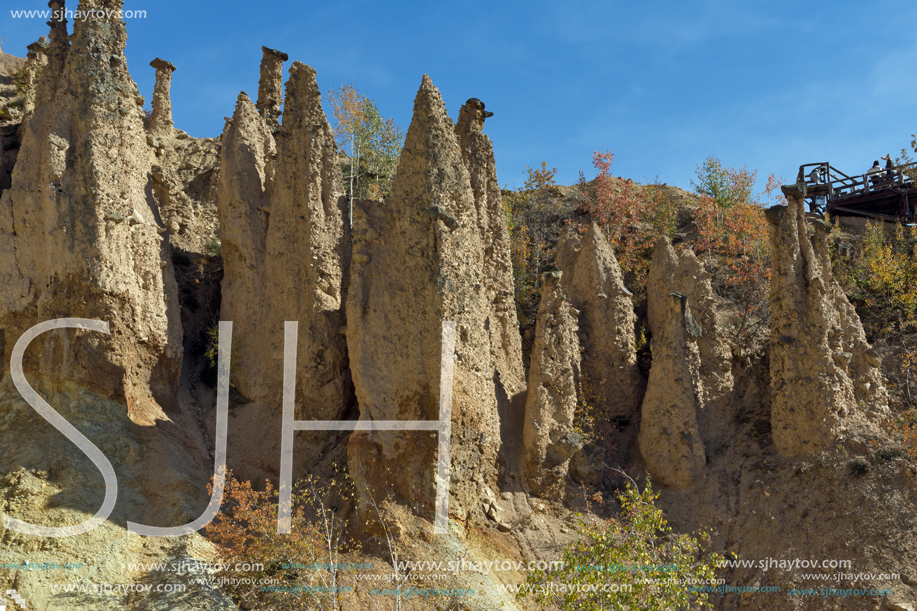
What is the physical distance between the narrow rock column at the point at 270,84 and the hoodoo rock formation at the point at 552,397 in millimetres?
11773

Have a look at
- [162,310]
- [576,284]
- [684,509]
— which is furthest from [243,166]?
[684,509]

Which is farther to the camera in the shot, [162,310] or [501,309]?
[501,309]

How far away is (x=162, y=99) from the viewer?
1204 inches

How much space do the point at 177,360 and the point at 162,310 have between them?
49.2 inches

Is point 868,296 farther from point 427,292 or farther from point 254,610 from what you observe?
point 254,610

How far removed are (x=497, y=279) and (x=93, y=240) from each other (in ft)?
31.9

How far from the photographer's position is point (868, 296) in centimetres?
2092

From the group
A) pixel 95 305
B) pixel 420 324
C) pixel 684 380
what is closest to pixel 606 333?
pixel 684 380

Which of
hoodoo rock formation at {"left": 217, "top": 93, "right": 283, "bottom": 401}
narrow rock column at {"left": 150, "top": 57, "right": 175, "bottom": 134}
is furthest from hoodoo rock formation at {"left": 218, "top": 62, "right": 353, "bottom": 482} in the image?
narrow rock column at {"left": 150, "top": 57, "right": 175, "bottom": 134}

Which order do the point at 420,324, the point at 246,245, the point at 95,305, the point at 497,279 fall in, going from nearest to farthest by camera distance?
1. the point at 95,305
2. the point at 420,324
3. the point at 246,245
4. the point at 497,279

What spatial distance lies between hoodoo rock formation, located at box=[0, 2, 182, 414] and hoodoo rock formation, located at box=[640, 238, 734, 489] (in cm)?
1149

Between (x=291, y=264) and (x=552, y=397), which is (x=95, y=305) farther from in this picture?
(x=552, y=397)

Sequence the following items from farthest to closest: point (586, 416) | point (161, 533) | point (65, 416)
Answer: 1. point (586, 416)
2. point (65, 416)
3. point (161, 533)

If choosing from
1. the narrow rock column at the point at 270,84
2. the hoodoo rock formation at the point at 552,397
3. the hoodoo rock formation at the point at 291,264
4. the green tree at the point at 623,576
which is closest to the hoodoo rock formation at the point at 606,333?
the hoodoo rock formation at the point at 552,397
